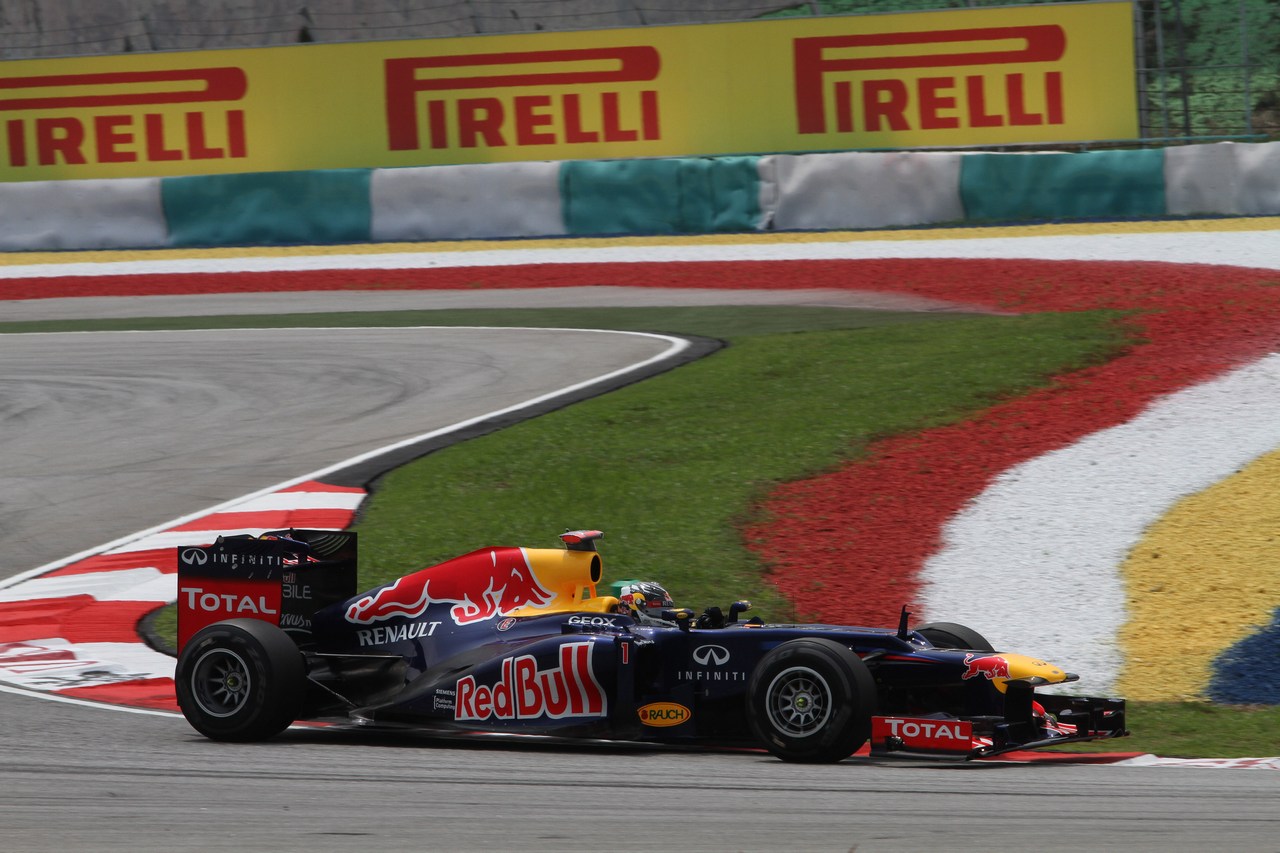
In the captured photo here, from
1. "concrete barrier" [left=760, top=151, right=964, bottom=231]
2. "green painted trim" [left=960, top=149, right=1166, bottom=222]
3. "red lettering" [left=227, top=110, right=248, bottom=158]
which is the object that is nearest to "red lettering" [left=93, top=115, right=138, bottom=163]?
"red lettering" [left=227, top=110, right=248, bottom=158]

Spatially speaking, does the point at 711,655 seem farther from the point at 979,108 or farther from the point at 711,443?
the point at 979,108

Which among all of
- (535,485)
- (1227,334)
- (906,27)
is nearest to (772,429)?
(535,485)

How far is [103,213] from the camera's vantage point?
25.9 m

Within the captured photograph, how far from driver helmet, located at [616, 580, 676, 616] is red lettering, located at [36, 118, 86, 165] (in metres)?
21.8

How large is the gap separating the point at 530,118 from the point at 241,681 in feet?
62.3

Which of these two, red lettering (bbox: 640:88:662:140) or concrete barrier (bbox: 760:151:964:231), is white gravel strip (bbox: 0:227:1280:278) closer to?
concrete barrier (bbox: 760:151:964:231)

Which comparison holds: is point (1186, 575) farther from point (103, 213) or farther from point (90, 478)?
point (103, 213)

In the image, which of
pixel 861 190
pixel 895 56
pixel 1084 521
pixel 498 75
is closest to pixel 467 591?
pixel 1084 521

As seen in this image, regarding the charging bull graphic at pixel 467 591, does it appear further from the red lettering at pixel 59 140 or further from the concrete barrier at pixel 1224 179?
the red lettering at pixel 59 140

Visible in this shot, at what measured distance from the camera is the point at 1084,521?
10.4 m

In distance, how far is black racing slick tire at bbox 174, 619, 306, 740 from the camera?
7.12 meters

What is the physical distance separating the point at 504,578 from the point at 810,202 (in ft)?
56.4

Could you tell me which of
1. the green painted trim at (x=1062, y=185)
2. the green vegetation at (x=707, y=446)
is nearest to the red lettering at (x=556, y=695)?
the green vegetation at (x=707, y=446)

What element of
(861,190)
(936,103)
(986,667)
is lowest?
(986,667)
